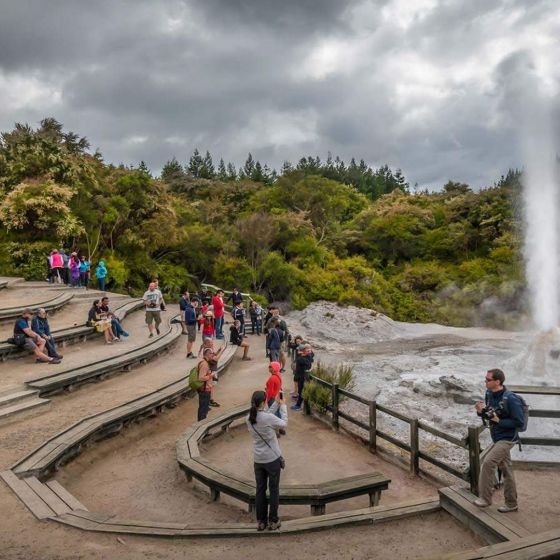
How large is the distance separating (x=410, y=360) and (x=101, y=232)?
18957 millimetres

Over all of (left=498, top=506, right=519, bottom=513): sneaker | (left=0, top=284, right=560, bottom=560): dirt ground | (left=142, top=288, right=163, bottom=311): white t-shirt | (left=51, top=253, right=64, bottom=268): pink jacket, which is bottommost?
(left=0, top=284, right=560, bottom=560): dirt ground

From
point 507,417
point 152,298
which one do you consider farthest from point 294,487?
point 152,298

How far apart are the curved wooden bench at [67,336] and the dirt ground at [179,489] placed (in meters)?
0.33

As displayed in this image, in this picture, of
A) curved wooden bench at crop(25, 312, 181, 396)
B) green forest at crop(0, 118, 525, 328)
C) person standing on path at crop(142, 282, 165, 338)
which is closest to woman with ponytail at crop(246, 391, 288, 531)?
curved wooden bench at crop(25, 312, 181, 396)

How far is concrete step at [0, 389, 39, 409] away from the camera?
8.77 metres

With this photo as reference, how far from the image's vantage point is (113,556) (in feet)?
15.2

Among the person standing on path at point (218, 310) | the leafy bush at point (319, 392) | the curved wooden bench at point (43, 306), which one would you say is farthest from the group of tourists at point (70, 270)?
the leafy bush at point (319, 392)

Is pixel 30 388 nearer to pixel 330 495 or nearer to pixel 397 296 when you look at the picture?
pixel 330 495

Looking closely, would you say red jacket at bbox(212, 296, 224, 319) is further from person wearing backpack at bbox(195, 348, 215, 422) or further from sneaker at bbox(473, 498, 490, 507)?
sneaker at bbox(473, 498, 490, 507)

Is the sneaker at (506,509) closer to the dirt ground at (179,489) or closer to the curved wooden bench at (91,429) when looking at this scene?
the dirt ground at (179,489)

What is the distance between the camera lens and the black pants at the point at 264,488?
517 cm

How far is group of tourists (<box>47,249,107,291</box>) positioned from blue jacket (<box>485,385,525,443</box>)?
18.5 metres

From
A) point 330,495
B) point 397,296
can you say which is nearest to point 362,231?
point 397,296

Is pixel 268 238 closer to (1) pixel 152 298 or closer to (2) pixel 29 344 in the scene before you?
(1) pixel 152 298
